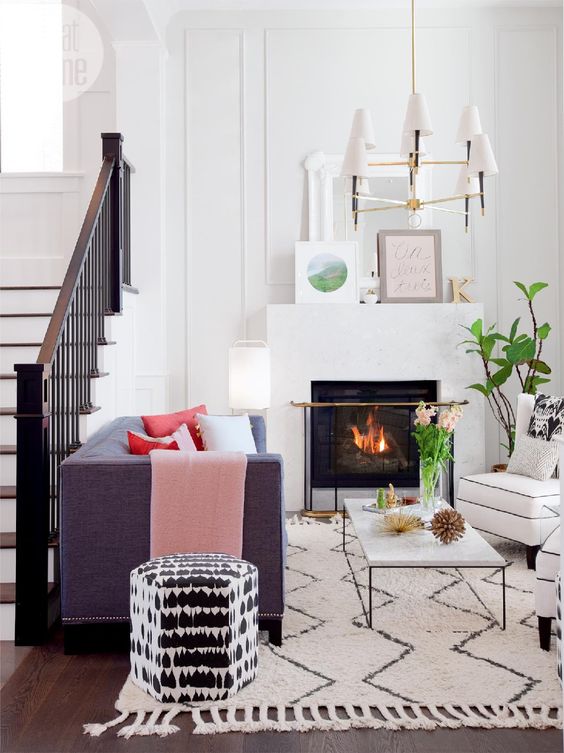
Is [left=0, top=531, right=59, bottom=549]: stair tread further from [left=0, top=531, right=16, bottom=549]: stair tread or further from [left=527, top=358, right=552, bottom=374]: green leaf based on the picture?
[left=527, top=358, right=552, bottom=374]: green leaf

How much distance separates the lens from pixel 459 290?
564 centimetres

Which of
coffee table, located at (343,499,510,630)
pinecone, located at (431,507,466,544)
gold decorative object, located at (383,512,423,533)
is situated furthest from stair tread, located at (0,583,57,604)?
pinecone, located at (431,507,466,544)

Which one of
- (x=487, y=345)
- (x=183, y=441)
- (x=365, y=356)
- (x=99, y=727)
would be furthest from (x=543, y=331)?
(x=99, y=727)

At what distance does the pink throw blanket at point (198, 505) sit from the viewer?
9.66 feet

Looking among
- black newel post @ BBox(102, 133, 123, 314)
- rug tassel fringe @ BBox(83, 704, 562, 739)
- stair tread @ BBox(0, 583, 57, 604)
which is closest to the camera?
rug tassel fringe @ BBox(83, 704, 562, 739)

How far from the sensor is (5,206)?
18.5 feet

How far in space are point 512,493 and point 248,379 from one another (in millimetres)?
1869

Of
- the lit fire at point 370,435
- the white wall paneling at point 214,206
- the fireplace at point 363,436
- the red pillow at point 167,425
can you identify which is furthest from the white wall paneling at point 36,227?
the lit fire at point 370,435

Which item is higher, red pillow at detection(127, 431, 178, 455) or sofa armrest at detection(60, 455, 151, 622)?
red pillow at detection(127, 431, 178, 455)

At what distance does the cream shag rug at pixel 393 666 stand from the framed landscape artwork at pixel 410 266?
7.57 feet

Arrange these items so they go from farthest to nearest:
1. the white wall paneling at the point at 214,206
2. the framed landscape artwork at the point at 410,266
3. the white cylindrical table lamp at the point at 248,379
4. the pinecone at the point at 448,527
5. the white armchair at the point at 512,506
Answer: the white wall paneling at the point at 214,206 → the framed landscape artwork at the point at 410,266 → the white cylindrical table lamp at the point at 248,379 → the white armchair at the point at 512,506 → the pinecone at the point at 448,527

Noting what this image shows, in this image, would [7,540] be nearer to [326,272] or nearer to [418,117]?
[418,117]

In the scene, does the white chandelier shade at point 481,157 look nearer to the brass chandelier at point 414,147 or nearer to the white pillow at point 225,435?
the brass chandelier at point 414,147

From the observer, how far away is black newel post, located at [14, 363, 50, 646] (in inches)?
121
